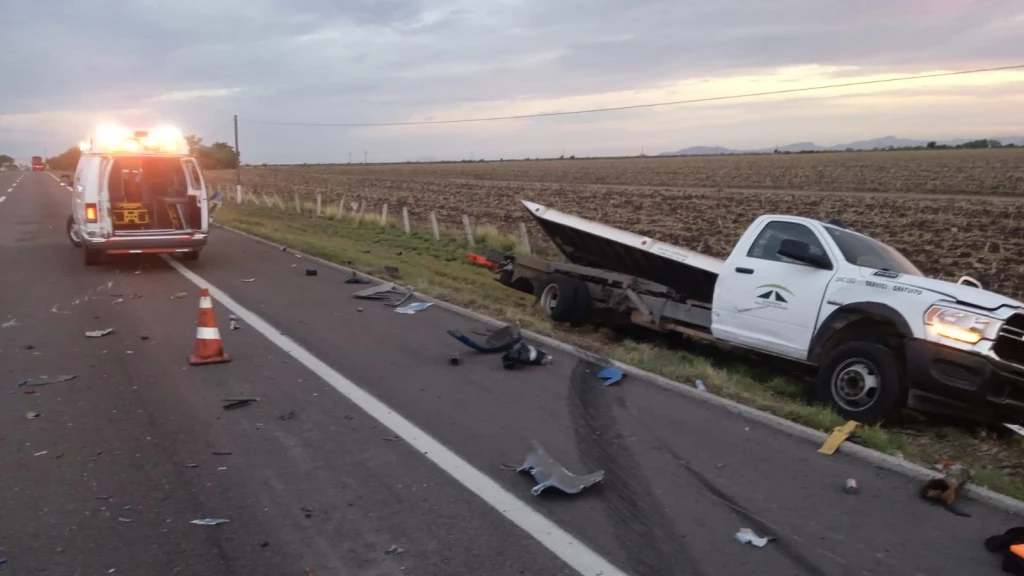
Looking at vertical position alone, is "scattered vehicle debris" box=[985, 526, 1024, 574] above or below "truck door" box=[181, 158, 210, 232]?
below

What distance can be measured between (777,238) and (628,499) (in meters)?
4.47

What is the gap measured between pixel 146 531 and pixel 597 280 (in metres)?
7.56

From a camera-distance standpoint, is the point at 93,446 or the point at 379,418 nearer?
the point at 93,446

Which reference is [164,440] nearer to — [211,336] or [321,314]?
[211,336]

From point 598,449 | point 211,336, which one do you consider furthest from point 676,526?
point 211,336

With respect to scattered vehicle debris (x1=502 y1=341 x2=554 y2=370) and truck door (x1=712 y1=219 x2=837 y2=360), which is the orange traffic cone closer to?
scattered vehicle debris (x1=502 y1=341 x2=554 y2=370)

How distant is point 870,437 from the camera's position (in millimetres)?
6312

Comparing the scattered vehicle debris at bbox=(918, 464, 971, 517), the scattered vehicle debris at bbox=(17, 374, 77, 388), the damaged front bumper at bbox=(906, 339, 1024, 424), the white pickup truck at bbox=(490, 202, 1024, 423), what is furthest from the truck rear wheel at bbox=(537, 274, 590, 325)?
the scattered vehicle debris at bbox=(918, 464, 971, 517)

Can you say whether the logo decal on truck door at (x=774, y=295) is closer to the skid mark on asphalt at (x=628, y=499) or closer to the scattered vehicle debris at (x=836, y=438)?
the scattered vehicle debris at (x=836, y=438)

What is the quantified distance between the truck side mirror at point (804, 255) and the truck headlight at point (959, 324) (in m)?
1.21

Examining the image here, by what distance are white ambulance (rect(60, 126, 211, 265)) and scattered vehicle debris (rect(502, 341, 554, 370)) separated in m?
8.59

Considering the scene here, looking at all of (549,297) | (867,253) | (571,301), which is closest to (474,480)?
(867,253)

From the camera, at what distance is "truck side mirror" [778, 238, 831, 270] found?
793 cm

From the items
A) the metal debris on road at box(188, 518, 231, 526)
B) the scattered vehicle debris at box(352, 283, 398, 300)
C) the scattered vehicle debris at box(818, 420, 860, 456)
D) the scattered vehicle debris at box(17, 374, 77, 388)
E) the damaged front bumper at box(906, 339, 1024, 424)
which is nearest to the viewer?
the metal debris on road at box(188, 518, 231, 526)
